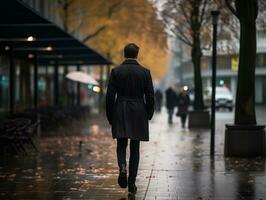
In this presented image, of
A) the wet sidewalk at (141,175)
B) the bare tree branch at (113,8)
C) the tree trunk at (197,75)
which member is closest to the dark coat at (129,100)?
the wet sidewalk at (141,175)

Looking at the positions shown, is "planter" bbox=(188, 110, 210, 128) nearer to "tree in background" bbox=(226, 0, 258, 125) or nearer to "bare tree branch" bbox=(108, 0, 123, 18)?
"bare tree branch" bbox=(108, 0, 123, 18)

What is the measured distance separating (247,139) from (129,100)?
594cm

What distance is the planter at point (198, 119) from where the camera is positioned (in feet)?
92.1

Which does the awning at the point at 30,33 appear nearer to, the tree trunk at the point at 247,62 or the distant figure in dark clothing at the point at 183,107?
the tree trunk at the point at 247,62

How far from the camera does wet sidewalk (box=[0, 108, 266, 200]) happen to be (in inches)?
378

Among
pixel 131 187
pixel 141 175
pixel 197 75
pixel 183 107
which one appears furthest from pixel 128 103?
pixel 197 75

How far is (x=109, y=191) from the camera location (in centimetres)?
977

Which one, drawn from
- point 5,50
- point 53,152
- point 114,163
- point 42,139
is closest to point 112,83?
point 114,163

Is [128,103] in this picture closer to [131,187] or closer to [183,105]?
[131,187]

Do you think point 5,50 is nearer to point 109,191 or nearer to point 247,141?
point 247,141

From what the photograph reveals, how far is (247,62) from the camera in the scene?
14977 mm

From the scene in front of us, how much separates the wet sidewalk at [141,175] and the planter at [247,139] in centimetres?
41

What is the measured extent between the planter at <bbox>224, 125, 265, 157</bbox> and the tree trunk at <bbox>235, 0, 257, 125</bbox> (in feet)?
1.42

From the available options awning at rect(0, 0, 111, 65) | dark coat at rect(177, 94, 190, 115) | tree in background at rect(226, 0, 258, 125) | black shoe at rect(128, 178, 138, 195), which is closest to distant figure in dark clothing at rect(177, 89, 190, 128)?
dark coat at rect(177, 94, 190, 115)
